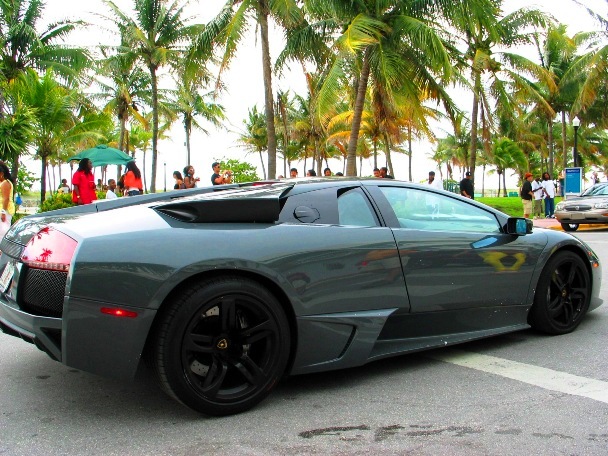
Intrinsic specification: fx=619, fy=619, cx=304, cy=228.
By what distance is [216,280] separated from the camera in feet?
10.4

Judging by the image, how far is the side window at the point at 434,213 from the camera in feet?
13.4

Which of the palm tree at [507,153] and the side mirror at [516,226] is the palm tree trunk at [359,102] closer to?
the side mirror at [516,226]

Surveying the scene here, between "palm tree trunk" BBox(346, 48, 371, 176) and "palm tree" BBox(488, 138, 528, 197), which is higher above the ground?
"palm tree" BBox(488, 138, 528, 197)

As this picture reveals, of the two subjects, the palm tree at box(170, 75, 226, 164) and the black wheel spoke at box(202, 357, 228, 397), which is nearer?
the black wheel spoke at box(202, 357, 228, 397)

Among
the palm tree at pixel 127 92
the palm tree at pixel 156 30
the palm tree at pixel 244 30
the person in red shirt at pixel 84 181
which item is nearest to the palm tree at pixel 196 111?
the palm tree at pixel 127 92

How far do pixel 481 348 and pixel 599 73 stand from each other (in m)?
25.1

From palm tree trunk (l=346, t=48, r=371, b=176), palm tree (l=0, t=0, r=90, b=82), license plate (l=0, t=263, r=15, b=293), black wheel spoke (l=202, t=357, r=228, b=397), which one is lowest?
black wheel spoke (l=202, t=357, r=228, b=397)

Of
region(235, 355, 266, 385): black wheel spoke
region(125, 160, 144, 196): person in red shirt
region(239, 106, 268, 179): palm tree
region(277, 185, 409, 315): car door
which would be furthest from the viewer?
region(239, 106, 268, 179): palm tree

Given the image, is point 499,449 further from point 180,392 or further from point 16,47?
point 16,47

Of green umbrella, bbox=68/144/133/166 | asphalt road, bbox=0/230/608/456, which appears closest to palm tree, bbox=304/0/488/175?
green umbrella, bbox=68/144/133/166

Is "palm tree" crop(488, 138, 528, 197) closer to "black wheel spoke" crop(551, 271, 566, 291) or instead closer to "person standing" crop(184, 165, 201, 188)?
"person standing" crop(184, 165, 201, 188)

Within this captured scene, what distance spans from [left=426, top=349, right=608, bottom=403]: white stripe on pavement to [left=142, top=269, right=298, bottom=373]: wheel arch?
4.32 ft

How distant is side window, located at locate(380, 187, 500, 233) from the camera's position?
4078 mm

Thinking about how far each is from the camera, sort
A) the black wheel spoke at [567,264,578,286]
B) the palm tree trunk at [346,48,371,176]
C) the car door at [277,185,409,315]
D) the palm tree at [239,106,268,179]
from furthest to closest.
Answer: the palm tree at [239,106,268,179]
the palm tree trunk at [346,48,371,176]
the black wheel spoke at [567,264,578,286]
the car door at [277,185,409,315]
